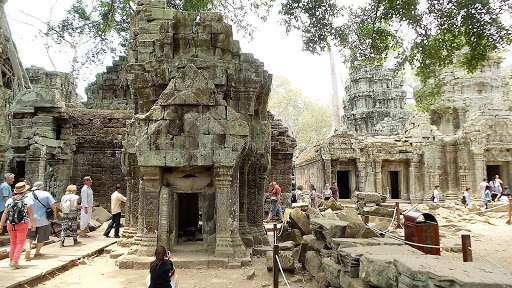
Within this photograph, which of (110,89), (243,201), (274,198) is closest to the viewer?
(243,201)

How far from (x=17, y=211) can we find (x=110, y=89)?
41.8 feet

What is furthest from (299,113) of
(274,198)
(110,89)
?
(274,198)

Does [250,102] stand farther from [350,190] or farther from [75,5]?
[350,190]

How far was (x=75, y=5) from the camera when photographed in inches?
643

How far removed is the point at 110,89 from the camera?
57.0ft

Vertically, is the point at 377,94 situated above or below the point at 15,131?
above

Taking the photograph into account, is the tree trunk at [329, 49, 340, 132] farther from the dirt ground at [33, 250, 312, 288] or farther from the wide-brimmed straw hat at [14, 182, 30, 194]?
the wide-brimmed straw hat at [14, 182, 30, 194]

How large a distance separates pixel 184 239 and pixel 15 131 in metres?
7.78

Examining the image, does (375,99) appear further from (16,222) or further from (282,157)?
(16,222)

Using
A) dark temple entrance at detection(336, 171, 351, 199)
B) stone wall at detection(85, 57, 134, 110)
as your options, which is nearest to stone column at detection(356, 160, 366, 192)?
dark temple entrance at detection(336, 171, 351, 199)

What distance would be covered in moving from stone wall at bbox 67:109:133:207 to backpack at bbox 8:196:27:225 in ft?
23.9

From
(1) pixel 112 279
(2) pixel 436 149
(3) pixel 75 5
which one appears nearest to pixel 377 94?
(2) pixel 436 149

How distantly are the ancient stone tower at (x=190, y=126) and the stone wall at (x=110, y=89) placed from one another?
32.9ft

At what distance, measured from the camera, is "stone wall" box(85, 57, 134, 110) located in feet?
56.4
